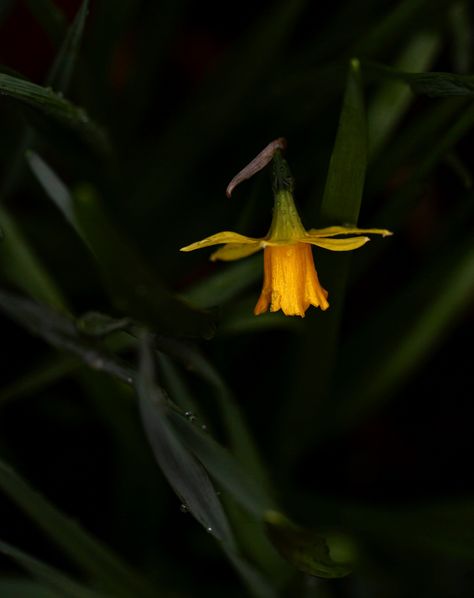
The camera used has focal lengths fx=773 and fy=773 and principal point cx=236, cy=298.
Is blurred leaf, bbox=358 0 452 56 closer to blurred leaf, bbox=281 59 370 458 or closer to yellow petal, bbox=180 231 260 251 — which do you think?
blurred leaf, bbox=281 59 370 458

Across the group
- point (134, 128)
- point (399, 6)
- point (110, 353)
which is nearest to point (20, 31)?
point (134, 128)

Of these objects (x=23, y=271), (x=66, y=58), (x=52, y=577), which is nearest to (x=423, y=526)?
(x=52, y=577)

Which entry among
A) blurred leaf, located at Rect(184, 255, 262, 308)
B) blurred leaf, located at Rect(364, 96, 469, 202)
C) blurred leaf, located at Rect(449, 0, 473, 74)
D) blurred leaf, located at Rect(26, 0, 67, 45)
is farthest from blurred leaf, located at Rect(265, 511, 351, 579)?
blurred leaf, located at Rect(449, 0, 473, 74)

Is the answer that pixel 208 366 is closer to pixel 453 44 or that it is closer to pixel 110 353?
pixel 110 353

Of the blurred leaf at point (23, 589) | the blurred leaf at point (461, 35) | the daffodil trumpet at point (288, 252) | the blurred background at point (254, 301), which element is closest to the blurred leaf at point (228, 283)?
the blurred background at point (254, 301)

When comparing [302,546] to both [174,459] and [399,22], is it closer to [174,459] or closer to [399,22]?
[174,459]
